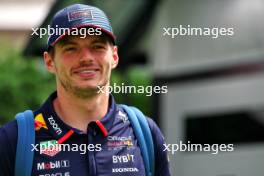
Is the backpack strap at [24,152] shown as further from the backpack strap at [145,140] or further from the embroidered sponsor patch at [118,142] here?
the backpack strap at [145,140]

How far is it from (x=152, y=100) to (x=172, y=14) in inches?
60.1

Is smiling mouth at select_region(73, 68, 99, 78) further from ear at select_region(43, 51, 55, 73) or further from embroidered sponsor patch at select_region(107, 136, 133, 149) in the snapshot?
Answer: embroidered sponsor patch at select_region(107, 136, 133, 149)

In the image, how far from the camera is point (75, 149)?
4.02m

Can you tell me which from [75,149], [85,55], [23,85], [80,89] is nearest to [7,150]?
[75,149]

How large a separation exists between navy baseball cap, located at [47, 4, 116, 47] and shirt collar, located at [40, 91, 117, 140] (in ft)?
1.03

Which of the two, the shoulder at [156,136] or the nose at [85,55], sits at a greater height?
the nose at [85,55]

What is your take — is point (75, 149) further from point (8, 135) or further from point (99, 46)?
point (99, 46)

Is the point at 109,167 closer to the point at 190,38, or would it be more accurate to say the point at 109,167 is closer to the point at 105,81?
the point at 105,81

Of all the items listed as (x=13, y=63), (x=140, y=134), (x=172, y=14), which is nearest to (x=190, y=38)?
(x=172, y=14)

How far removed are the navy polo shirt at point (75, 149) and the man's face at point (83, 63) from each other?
0.19 m

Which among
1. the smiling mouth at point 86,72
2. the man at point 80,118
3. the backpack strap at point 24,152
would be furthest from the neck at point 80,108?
the backpack strap at point 24,152

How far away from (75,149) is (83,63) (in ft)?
1.33

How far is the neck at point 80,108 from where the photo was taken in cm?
407

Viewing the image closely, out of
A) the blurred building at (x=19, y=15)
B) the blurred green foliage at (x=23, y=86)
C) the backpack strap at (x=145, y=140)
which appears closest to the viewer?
the backpack strap at (x=145, y=140)
